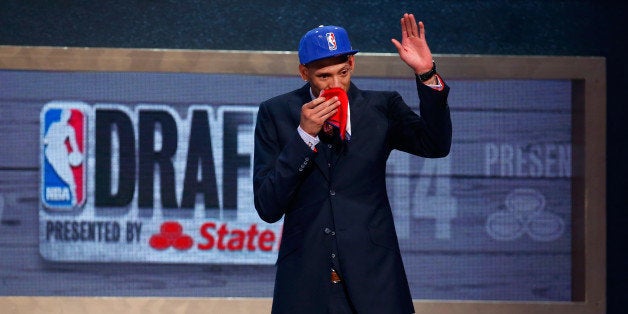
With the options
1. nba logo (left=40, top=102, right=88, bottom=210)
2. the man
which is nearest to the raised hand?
the man

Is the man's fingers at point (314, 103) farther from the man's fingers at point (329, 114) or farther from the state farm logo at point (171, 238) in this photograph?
the state farm logo at point (171, 238)

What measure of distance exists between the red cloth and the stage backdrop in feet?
5.90

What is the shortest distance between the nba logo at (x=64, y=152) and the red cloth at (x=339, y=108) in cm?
200

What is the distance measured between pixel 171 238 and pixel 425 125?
6.38 feet

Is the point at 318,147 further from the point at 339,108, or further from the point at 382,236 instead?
the point at 382,236

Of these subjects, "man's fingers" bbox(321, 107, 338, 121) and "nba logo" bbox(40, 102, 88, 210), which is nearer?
"man's fingers" bbox(321, 107, 338, 121)

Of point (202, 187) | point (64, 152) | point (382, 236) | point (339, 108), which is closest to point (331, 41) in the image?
point (339, 108)

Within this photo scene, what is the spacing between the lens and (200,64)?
3906mm

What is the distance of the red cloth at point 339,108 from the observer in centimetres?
212

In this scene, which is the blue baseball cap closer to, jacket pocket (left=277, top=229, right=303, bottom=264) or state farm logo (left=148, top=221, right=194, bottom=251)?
jacket pocket (left=277, top=229, right=303, bottom=264)

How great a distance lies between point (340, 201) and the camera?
217cm

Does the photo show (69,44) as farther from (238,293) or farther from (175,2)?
(238,293)

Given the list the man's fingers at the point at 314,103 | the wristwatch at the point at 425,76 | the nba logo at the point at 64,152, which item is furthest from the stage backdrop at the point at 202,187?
the man's fingers at the point at 314,103

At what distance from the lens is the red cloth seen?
2121 mm
